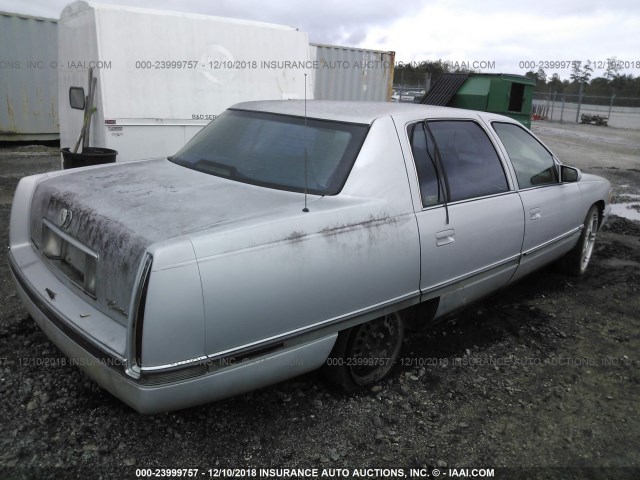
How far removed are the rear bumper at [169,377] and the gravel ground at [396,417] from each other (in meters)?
0.37

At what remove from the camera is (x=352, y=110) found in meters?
3.20

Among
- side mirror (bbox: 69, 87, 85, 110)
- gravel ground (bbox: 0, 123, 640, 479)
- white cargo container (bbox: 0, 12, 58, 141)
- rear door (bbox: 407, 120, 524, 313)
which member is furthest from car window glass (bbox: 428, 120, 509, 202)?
white cargo container (bbox: 0, 12, 58, 141)

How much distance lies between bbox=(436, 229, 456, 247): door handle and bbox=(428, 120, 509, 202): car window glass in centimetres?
24

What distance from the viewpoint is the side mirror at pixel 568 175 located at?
4277mm

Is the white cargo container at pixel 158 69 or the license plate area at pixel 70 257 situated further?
the white cargo container at pixel 158 69

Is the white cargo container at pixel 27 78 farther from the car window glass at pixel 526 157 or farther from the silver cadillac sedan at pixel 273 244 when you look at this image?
the car window glass at pixel 526 157

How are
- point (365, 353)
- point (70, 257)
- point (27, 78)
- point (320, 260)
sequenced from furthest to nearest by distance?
point (27, 78), point (365, 353), point (70, 257), point (320, 260)

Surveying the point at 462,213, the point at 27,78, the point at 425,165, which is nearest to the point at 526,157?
the point at 462,213

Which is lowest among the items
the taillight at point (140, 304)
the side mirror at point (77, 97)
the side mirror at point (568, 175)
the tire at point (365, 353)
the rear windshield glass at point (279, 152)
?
the tire at point (365, 353)

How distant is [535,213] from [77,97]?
513cm

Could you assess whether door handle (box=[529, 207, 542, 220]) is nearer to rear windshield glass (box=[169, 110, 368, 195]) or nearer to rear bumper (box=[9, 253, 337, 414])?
rear windshield glass (box=[169, 110, 368, 195])

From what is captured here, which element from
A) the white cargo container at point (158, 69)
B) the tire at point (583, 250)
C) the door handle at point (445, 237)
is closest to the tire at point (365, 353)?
the door handle at point (445, 237)

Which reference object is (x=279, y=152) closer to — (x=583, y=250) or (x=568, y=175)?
(x=568, y=175)

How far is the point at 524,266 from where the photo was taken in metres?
3.91
